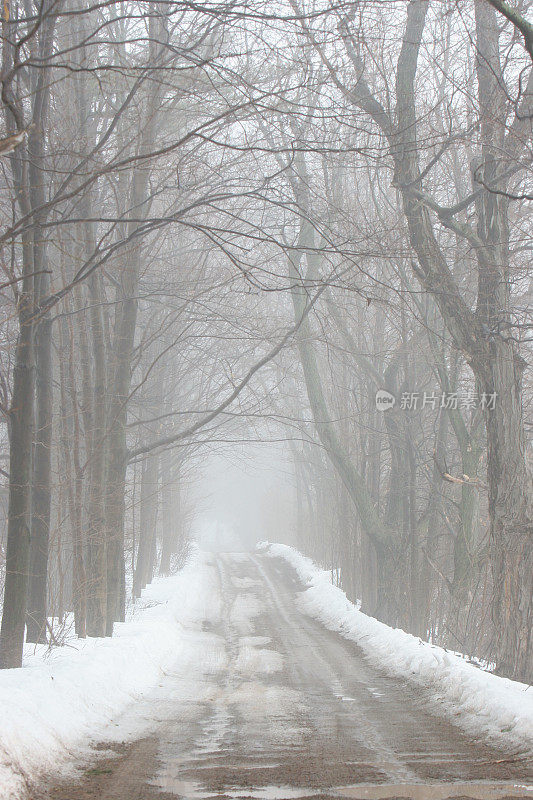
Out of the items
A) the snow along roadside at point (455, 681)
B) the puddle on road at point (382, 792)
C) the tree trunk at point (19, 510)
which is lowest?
the snow along roadside at point (455, 681)

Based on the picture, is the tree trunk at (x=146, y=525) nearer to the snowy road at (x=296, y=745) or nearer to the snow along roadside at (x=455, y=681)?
the snow along roadside at (x=455, y=681)

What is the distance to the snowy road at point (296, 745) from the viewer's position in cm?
454

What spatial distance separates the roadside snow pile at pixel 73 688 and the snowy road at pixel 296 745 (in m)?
0.26

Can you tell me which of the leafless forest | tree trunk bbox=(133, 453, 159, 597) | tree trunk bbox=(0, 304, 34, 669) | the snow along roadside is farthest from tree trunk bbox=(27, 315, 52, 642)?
tree trunk bbox=(133, 453, 159, 597)

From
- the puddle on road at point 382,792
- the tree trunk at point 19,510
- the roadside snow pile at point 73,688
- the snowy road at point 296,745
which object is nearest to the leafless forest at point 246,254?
the tree trunk at point 19,510

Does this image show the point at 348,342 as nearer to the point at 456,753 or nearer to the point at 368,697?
the point at 368,697

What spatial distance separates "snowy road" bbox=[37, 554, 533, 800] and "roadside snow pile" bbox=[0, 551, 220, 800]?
0.86ft

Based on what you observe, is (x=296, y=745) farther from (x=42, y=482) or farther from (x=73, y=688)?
(x=42, y=482)

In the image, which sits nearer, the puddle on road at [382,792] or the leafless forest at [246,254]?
the puddle on road at [382,792]

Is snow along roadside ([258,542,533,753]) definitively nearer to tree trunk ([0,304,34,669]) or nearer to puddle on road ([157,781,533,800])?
puddle on road ([157,781,533,800])

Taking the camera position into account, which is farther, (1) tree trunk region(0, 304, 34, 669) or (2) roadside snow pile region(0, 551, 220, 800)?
(1) tree trunk region(0, 304, 34, 669)

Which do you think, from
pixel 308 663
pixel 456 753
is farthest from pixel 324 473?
pixel 456 753

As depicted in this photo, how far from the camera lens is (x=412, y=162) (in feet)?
35.2

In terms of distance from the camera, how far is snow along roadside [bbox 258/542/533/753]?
19.7ft
